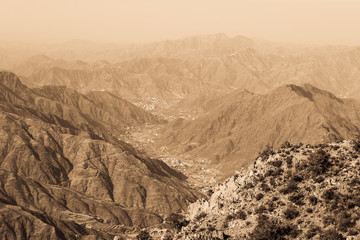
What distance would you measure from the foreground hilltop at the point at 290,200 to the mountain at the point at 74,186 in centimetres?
5640

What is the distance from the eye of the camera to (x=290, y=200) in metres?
52.9

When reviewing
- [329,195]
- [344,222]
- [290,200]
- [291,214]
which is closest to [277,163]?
[290,200]

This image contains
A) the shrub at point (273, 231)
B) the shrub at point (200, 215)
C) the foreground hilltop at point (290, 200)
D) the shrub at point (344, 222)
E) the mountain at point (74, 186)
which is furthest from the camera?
the mountain at point (74, 186)

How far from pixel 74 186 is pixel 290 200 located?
119 meters

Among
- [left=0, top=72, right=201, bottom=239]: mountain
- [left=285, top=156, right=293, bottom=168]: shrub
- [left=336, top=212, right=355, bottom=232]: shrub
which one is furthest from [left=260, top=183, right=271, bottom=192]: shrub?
[left=0, top=72, right=201, bottom=239]: mountain

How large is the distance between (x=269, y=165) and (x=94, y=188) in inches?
4269

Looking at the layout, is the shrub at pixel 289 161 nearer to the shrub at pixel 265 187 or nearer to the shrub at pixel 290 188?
the shrub at pixel 290 188

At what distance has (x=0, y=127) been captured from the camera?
563 ft

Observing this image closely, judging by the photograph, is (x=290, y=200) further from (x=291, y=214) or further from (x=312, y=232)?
(x=312, y=232)

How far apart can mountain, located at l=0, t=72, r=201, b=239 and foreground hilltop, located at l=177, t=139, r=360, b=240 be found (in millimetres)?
56395

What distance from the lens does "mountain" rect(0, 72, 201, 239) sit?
110 m

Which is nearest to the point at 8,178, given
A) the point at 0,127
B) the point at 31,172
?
the point at 31,172

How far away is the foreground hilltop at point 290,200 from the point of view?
1868 inches

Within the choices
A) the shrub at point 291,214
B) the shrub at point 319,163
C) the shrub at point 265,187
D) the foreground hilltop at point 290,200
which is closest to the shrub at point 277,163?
the foreground hilltop at point 290,200
